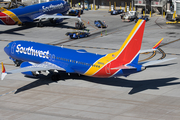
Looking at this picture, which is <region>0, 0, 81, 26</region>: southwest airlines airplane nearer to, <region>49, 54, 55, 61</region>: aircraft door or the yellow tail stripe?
the yellow tail stripe

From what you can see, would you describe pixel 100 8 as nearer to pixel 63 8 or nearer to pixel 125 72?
pixel 63 8

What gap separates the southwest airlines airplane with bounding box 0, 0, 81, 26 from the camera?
81.9 meters

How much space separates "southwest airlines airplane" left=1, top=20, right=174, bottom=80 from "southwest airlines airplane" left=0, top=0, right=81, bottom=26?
31395 millimetres

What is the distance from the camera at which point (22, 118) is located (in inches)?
1312

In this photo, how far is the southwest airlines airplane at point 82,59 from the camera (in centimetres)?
3738

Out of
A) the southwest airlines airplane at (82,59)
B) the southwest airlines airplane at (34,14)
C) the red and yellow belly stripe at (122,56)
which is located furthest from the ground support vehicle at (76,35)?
the red and yellow belly stripe at (122,56)

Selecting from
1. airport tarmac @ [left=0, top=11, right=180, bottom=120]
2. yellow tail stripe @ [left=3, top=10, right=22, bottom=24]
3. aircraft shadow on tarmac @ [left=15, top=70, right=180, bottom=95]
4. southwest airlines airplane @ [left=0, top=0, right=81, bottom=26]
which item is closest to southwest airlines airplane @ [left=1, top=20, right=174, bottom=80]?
aircraft shadow on tarmac @ [left=15, top=70, right=180, bottom=95]

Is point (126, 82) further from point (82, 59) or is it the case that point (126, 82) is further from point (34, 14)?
point (34, 14)

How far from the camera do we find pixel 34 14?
89562 mm

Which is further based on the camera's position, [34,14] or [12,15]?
[34,14]

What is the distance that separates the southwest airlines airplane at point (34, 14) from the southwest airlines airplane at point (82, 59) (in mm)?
31395

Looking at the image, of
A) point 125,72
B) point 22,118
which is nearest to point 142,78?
point 125,72

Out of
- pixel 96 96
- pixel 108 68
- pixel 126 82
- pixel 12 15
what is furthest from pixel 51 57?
pixel 12 15

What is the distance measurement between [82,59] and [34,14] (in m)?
50.1
